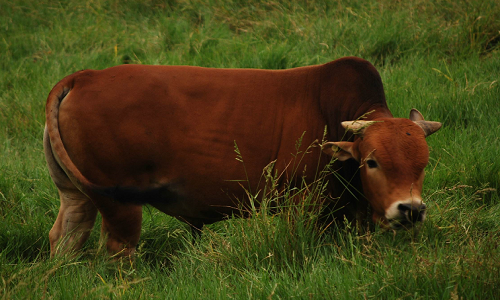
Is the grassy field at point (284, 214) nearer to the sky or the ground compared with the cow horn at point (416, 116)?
nearer to the ground

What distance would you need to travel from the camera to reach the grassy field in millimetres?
3039

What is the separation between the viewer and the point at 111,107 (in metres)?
3.78

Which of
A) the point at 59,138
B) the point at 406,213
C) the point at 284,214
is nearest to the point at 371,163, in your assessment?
the point at 406,213

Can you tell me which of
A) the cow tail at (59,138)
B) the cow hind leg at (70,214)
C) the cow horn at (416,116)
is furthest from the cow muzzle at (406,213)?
the cow hind leg at (70,214)

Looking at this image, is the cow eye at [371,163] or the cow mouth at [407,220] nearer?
the cow mouth at [407,220]

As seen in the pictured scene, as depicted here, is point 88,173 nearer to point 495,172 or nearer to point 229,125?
point 229,125

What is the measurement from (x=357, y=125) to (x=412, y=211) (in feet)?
2.23

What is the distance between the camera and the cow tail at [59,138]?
365 centimetres

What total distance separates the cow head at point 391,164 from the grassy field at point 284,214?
0.22 meters

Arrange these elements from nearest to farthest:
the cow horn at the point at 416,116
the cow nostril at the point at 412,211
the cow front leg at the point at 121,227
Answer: the cow nostril at the point at 412,211 → the cow front leg at the point at 121,227 → the cow horn at the point at 416,116

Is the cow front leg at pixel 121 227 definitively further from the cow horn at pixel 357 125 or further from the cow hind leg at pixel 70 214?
the cow horn at pixel 357 125

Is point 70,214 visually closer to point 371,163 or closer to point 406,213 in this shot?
point 371,163

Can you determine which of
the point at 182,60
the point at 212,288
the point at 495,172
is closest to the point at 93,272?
the point at 212,288

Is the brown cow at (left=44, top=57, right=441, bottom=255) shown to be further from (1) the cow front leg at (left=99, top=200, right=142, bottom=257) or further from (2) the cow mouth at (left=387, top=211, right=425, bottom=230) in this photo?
(2) the cow mouth at (left=387, top=211, right=425, bottom=230)
